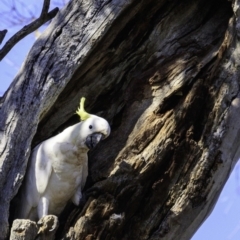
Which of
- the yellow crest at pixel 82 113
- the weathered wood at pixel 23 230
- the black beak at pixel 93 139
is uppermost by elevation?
the yellow crest at pixel 82 113

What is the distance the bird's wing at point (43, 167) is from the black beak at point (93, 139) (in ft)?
0.55

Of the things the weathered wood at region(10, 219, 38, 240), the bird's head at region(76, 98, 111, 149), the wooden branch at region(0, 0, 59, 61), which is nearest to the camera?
the weathered wood at region(10, 219, 38, 240)

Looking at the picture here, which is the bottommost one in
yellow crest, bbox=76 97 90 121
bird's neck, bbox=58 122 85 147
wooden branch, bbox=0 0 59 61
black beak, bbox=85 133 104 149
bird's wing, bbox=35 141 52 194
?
bird's wing, bbox=35 141 52 194

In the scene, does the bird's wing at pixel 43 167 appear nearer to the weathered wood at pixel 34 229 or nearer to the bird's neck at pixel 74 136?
the bird's neck at pixel 74 136

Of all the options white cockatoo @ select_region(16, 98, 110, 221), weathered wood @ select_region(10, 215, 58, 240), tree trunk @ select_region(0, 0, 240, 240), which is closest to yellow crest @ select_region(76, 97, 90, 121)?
white cockatoo @ select_region(16, 98, 110, 221)

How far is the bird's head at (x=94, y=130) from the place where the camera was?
2.96m

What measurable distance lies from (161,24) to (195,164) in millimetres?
698

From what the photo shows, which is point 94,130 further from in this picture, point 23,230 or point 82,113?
point 23,230

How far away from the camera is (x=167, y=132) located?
3.05m

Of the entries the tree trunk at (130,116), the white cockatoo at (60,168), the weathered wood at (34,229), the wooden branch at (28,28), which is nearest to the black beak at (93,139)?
the white cockatoo at (60,168)

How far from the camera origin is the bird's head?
9.73 ft

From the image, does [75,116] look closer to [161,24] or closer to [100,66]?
[100,66]

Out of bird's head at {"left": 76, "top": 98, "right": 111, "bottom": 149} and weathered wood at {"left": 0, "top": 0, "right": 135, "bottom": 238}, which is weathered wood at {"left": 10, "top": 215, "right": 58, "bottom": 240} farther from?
bird's head at {"left": 76, "top": 98, "right": 111, "bottom": 149}

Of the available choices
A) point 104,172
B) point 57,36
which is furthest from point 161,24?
point 104,172
